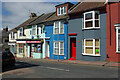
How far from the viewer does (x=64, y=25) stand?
61.4 ft

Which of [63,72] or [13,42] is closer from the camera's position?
[63,72]

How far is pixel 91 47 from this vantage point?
15.5 meters

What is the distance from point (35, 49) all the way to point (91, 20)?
40.7 feet

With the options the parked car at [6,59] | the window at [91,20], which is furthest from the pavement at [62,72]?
the window at [91,20]

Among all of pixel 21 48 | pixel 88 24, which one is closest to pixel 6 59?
pixel 88 24

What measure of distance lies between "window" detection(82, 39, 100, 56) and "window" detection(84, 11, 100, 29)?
5.93 ft

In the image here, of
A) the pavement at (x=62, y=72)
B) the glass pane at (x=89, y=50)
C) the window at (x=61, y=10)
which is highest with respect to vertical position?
the window at (x=61, y=10)

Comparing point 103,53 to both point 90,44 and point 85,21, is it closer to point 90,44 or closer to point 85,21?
point 90,44

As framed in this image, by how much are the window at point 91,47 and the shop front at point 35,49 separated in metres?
8.81

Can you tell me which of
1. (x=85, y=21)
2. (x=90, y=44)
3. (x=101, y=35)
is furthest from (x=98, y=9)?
(x=90, y=44)

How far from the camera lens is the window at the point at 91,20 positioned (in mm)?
15184

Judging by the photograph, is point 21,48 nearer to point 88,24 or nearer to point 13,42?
point 13,42

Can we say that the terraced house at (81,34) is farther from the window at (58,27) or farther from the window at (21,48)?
the window at (21,48)

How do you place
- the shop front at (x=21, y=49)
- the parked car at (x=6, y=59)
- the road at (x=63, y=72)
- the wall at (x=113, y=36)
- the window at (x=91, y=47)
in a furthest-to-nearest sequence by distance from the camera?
the shop front at (x=21, y=49) < the window at (x=91, y=47) < the wall at (x=113, y=36) < the parked car at (x=6, y=59) < the road at (x=63, y=72)
